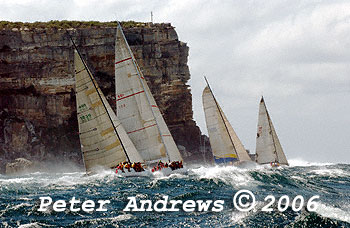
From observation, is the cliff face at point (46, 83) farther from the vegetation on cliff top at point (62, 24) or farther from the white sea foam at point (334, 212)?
the white sea foam at point (334, 212)

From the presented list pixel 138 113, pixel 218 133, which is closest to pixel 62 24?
pixel 218 133

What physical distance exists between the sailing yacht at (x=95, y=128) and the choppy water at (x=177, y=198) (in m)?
1.34

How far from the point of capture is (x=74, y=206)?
67.7ft

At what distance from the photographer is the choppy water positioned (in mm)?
17547

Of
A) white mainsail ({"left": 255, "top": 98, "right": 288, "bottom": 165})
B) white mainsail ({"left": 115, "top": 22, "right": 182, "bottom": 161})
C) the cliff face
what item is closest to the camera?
white mainsail ({"left": 115, "top": 22, "right": 182, "bottom": 161})

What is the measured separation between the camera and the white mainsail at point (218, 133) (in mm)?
47000

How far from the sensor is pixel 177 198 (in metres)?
22.7

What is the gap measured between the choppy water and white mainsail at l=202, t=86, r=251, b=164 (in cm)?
1253

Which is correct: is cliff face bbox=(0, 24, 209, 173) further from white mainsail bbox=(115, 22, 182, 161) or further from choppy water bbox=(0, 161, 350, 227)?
choppy water bbox=(0, 161, 350, 227)

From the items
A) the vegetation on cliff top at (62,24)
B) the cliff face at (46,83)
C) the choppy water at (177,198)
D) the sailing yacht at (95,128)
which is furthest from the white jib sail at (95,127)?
the vegetation on cliff top at (62,24)
